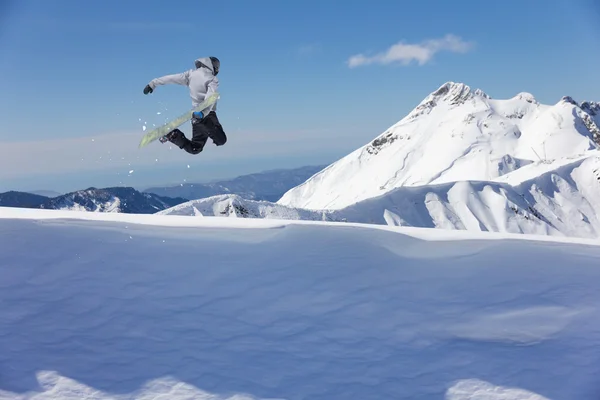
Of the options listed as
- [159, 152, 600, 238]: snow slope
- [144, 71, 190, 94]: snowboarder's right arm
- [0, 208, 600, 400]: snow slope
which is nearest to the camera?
[0, 208, 600, 400]: snow slope

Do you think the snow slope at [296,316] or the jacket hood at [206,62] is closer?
the snow slope at [296,316]

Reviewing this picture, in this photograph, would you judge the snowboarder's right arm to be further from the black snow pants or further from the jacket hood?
the black snow pants

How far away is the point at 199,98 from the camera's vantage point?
38.8ft

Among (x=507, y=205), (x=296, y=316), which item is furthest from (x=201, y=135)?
(x=507, y=205)

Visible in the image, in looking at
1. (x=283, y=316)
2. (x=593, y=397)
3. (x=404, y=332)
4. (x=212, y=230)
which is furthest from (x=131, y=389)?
(x=212, y=230)

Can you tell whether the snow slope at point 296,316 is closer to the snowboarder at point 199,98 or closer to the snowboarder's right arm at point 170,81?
the snowboarder at point 199,98

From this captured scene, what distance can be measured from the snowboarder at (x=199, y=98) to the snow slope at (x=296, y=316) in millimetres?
2274

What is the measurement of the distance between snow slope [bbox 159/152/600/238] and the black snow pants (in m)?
74.8

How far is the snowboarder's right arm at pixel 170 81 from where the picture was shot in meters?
12.0

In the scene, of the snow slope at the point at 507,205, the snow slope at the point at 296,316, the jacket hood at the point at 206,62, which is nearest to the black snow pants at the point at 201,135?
the jacket hood at the point at 206,62

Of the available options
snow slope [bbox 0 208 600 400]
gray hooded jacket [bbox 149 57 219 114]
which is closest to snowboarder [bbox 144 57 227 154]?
gray hooded jacket [bbox 149 57 219 114]

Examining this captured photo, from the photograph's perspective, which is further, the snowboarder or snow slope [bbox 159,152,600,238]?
snow slope [bbox 159,152,600,238]

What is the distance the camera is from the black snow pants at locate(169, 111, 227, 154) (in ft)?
38.5

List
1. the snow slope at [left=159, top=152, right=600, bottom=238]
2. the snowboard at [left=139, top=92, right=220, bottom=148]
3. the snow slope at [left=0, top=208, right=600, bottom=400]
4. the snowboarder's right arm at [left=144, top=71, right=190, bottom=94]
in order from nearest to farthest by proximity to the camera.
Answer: the snow slope at [left=0, top=208, right=600, bottom=400], the snowboard at [left=139, top=92, right=220, bottom=148], the snowboarder's right arm at [left=144, top=71, right=190, bottom=94], the snow slope at [left=159, top=152, right=600, bottom=238]
